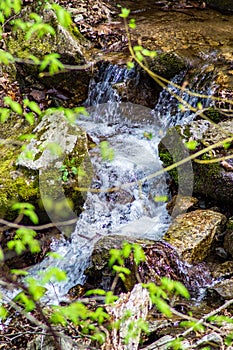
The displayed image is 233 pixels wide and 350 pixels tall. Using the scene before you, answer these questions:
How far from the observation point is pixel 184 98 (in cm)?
657

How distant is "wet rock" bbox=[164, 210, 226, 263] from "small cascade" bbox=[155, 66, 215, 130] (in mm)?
1971

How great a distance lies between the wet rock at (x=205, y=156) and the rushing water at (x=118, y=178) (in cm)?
37

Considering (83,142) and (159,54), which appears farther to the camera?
(159,54)

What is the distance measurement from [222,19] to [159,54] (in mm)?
2558

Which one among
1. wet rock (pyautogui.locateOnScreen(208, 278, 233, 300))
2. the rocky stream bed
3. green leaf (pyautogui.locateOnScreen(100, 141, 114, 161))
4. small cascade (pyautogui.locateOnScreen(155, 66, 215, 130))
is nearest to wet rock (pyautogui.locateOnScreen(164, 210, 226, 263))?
the rocky stream bed

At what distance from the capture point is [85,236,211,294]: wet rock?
405 centimetres

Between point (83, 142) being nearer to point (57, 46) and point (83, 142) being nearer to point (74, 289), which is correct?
point (74, 289)

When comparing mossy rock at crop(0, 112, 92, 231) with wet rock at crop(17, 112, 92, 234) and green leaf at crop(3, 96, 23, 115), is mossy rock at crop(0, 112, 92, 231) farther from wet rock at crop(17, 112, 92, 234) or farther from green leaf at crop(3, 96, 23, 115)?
green leaf at crop(3, 96, 23, 115)

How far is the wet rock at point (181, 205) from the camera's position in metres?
5.12

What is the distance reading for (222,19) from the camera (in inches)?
337

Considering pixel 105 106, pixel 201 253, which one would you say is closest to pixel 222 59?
pixel 105 106

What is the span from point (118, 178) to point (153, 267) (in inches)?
77.4

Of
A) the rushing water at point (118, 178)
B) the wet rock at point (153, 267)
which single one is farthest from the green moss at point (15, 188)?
the wet rock at point (153, 267)

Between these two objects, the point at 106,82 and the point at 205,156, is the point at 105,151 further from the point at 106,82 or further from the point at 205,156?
the point at 106,82
